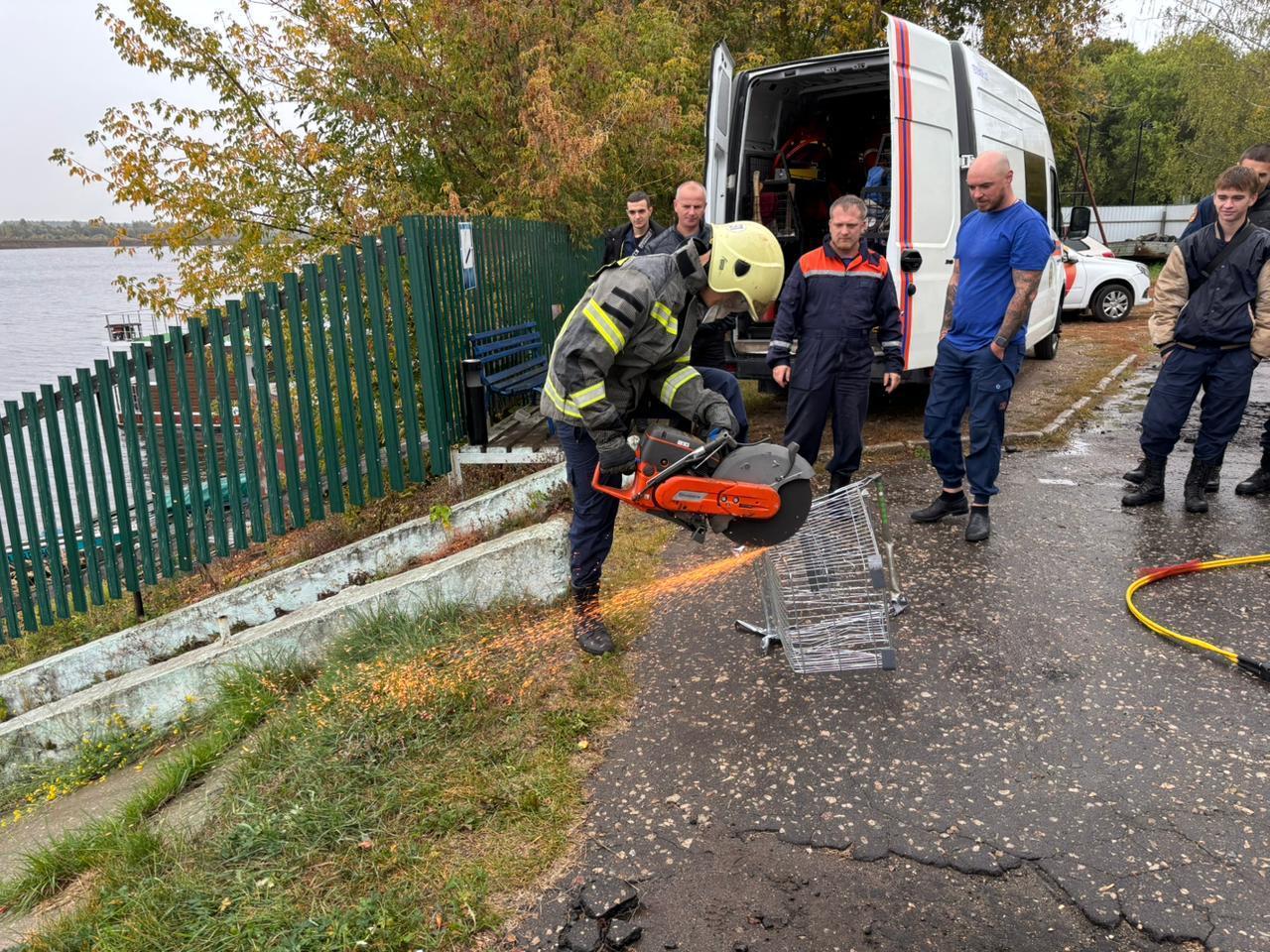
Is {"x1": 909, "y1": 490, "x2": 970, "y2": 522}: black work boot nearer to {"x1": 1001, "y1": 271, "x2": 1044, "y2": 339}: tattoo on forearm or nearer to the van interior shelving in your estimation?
{"x1": 1001, "y1": 271, "x2": 1044, "y2": 339}: tattoo on forearm

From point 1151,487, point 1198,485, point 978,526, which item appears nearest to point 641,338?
point 978,526

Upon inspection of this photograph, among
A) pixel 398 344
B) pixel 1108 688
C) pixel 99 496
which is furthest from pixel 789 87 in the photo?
pixel 99 496

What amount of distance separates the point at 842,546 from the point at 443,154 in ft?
22.5

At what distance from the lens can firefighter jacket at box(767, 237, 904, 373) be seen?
477cm

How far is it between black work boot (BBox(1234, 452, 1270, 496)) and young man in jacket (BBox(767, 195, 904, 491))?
2.55m

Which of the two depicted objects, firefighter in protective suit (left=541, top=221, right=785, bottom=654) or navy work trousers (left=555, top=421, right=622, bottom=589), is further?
navy work trousers (left=555, top=421, right=622, bottom=589)

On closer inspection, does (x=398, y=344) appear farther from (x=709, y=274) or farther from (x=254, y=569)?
(x=709, y=274)

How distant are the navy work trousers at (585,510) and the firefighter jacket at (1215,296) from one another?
11.8 ft

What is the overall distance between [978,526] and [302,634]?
3704 mm

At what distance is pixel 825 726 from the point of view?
3186mm

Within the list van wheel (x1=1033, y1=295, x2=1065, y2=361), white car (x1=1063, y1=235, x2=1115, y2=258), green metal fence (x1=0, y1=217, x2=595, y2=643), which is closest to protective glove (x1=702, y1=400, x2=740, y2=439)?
green metal fence (x1=0, y1=217, x2=595, y2=643)

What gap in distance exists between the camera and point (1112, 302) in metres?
13.6

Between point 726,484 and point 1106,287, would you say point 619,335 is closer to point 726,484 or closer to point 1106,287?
point 726,484

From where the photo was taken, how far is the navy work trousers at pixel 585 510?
11.6 ft
